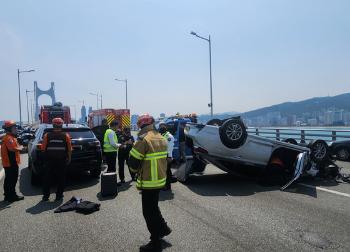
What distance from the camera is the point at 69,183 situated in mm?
9953

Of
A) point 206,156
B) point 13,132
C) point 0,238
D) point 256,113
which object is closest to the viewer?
point 0,238

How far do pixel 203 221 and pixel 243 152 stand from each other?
3.52 meters

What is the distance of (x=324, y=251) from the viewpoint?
4.59m

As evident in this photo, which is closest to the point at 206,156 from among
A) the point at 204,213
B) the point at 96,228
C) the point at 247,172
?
the point at 247,172

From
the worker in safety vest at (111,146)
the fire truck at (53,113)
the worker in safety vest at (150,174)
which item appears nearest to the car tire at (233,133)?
the worker in safety vest at (111,146)

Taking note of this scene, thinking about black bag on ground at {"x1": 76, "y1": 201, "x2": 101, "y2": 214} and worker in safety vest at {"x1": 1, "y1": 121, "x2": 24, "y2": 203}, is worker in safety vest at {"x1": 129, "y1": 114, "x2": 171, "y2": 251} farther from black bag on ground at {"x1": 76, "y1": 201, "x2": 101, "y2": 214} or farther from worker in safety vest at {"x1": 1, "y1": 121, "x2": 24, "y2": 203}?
worker in safety vest at {"x1": 1, "y1": 121, "x2": 24, "y2": 203}

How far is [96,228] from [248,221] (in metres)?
2.39

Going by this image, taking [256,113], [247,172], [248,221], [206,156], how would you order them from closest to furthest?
[248,221] < [206,156] < [247,172] < [256,113]

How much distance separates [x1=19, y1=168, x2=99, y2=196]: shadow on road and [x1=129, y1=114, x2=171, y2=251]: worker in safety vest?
4632 millimetres

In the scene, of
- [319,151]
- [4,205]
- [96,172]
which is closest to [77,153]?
[96,172]

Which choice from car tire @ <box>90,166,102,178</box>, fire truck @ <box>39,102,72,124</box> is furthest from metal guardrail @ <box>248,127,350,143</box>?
fire truck @ <box>39,102,72,124</box>

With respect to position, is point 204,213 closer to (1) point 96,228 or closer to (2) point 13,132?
(1) point 96,228

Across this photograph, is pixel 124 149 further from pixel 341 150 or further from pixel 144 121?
pixel 341 150

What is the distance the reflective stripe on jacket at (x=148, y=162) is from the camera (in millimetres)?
4801
